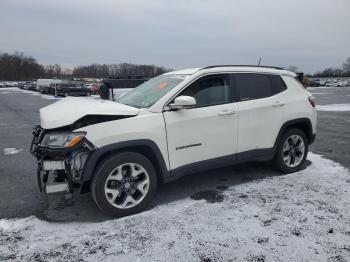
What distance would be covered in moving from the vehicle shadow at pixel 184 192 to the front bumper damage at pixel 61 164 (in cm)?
44

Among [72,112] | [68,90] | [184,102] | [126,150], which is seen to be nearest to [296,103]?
[184,102]

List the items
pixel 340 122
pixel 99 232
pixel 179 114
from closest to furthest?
pixel 99 232 → pixel 179 114 → pixel 340 122

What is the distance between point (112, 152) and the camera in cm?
358

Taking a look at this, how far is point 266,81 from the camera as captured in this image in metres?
4.89

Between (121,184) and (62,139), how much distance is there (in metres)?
0.87

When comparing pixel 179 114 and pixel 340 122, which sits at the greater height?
pixel 179 114

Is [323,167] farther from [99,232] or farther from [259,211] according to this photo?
[99,232]

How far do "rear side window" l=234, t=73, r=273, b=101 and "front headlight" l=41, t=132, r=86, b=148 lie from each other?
2.42m

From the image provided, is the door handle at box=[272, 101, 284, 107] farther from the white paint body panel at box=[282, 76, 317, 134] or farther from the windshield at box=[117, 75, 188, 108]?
the windshield at box=[117, 75, 188, 108]

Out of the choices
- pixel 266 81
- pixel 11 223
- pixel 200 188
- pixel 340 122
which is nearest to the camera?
pixel 11 223

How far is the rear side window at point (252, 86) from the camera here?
4.54 metres

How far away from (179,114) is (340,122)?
947 cm

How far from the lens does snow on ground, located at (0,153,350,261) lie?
2898 millimetres

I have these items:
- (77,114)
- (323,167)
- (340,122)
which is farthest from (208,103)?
(340,122)
